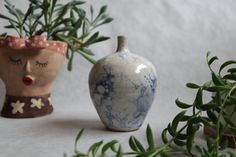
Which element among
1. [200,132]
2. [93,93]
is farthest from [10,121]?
[200,132]

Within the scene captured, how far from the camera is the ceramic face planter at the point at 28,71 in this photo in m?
0.74

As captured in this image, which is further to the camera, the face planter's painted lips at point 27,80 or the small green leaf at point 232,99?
the face planter's painted lips at point 27,80

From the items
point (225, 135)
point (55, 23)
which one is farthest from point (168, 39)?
point (225, 135)

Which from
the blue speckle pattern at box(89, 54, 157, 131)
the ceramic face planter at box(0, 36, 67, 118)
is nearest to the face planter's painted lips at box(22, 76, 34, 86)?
the ceramic face planter at box(0, 36, 67, 118)

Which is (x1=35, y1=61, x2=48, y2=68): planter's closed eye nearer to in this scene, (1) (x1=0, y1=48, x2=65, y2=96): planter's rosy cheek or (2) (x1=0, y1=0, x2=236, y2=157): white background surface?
(1) (x1=0, y1=48, x2=65, y2=96): planter's rosy cheek

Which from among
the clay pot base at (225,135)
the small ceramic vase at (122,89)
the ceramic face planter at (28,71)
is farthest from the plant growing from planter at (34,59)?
the clay pot base at (225,135)

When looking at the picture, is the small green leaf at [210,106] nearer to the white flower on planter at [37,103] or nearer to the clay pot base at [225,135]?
the clay pot base at [225,135]

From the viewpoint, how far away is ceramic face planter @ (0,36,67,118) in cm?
74

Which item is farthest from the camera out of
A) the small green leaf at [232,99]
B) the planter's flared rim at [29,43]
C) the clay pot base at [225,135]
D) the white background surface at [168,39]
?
the white background surface at [168,39]

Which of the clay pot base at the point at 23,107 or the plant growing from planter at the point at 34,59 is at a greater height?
the plant growing from planter at the point at 34,59

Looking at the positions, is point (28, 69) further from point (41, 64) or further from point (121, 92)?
point (121, 92)

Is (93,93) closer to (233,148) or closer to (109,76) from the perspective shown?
(109,76)

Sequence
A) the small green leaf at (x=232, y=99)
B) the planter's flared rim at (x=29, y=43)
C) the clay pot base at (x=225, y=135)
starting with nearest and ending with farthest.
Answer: the small green leaf at (x=232, y=99)
the clay pot base at (x=225, y=135)
the planter's flared rim at (x=29, y=43)

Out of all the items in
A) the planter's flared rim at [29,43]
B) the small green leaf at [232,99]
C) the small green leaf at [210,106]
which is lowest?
the small green leaf at [210,106]
